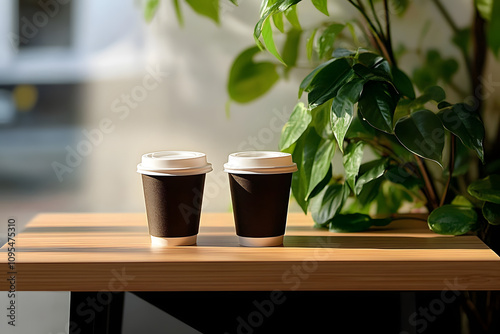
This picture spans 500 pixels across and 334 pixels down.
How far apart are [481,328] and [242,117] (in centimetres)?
73

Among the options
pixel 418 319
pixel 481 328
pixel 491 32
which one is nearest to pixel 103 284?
pixel 418 319

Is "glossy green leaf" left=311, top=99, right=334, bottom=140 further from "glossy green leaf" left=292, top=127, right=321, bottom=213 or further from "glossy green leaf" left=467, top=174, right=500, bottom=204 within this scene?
"glossy green leaf" left=467, top=174, right=500, bottom=204

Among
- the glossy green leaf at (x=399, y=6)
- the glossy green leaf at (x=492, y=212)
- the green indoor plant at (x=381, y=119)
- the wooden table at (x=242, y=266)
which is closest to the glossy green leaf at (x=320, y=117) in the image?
the green indoor plant at (x=381, y=119)

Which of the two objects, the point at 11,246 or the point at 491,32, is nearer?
the point at 11,246

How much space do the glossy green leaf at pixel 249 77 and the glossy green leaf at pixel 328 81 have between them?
326 millimetres

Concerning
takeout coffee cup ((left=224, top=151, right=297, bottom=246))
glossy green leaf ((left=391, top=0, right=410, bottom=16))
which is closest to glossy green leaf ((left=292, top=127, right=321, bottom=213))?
takeout coffee cup ((left=224, top=151, right=297, bottom=246))

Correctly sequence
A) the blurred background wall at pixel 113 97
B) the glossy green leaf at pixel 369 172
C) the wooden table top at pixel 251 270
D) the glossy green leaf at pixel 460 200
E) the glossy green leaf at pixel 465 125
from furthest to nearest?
1. the blurred background wall at pixel 113 97
2. the glossy green leaf at pixel 460 200
3. the glossy green leaf at pixel 369 172
4. the glossy green leaf at pixel 465 125
5. the wooden table top at pixel 251 270

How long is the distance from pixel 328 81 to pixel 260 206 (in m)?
0.23

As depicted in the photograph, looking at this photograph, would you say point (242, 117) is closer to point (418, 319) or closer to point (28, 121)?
point (28, 121)

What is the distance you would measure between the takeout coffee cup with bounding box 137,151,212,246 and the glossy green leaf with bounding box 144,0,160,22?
45cm

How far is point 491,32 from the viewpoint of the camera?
1211mm

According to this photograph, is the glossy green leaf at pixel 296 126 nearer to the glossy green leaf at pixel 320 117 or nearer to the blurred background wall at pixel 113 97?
the glossy green leaf at pixel 320 117

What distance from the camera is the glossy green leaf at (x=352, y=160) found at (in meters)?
0.94

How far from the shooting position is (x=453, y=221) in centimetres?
98
